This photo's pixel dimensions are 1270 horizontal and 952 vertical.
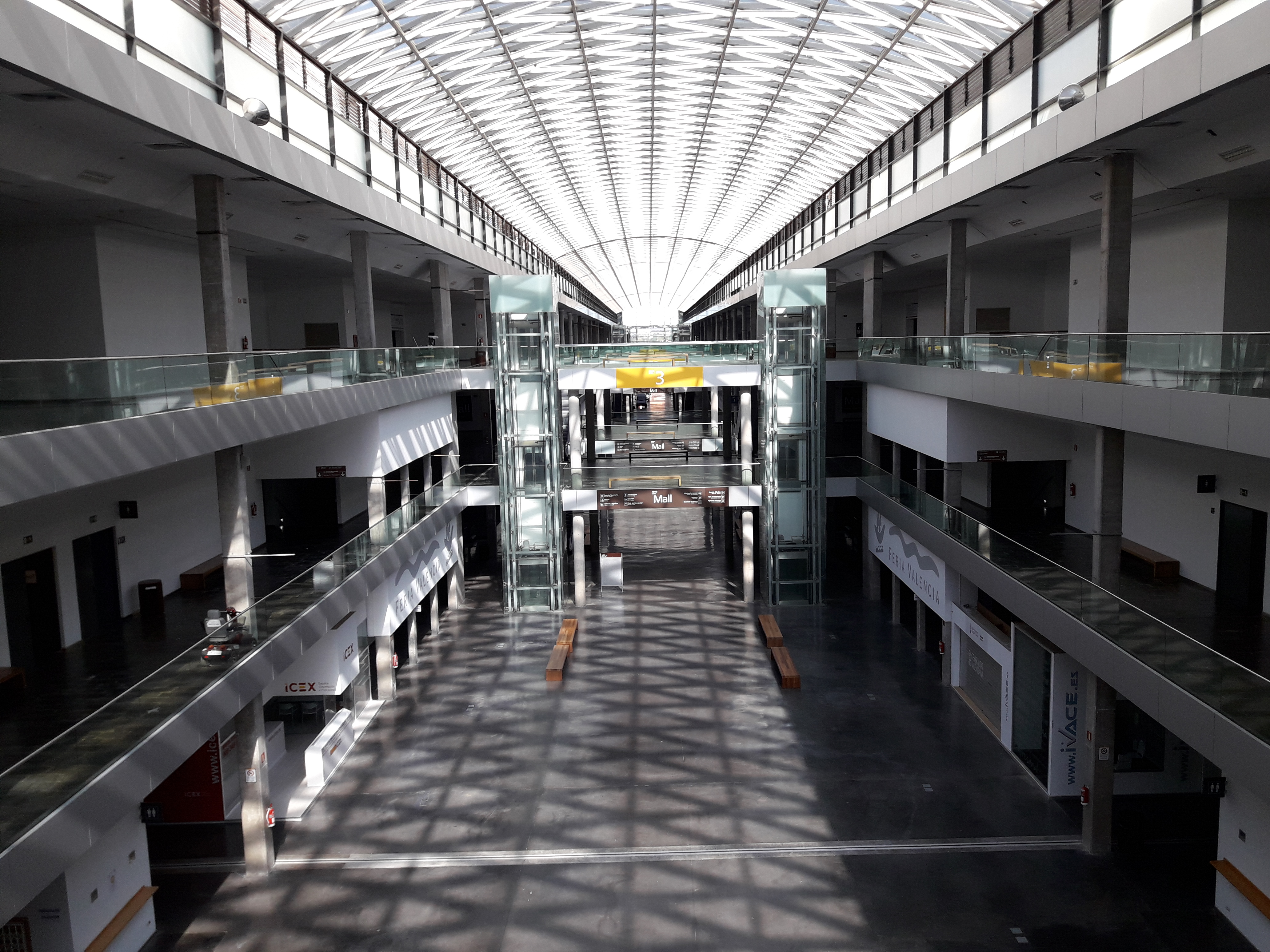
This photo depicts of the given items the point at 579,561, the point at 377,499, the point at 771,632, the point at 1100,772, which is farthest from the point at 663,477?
the point at 1100,772

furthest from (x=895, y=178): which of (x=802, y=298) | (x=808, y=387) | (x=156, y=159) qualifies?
(x=156, y=159)

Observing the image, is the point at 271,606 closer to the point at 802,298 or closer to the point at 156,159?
the point at 156,159

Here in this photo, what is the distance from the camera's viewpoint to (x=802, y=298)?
27.6 meters

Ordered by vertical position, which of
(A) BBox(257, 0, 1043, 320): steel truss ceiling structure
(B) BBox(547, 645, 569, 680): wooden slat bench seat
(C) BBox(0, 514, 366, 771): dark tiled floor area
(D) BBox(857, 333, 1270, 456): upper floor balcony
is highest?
(A) BBox(257, 0, 1043, 320): steel truss ceiling structure

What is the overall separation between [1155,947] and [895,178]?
21.9 meters

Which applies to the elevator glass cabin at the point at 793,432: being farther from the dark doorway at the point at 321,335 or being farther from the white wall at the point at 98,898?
the white wall at the point at 98,898

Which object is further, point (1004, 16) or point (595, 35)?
point (595, 35)

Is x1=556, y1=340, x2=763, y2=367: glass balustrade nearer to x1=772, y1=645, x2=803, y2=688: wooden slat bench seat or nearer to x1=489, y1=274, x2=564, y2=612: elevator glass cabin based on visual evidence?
x1=489, y1=274, x2=564, y2=612: elevator glass cabin

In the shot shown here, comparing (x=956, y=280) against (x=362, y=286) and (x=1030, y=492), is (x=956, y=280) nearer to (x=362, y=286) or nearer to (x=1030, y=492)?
(x=1030, y=492)

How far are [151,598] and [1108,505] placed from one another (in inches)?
651

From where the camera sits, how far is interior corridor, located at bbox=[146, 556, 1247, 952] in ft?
40.8

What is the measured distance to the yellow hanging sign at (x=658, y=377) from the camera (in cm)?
2945

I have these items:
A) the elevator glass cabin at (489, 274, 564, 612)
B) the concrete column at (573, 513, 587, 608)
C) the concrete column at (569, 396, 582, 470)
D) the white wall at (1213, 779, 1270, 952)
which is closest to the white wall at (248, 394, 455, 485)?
the elevator glass cabin at (489, 274, 564, 612)

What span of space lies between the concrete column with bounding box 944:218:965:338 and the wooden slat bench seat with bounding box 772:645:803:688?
28.7ft
